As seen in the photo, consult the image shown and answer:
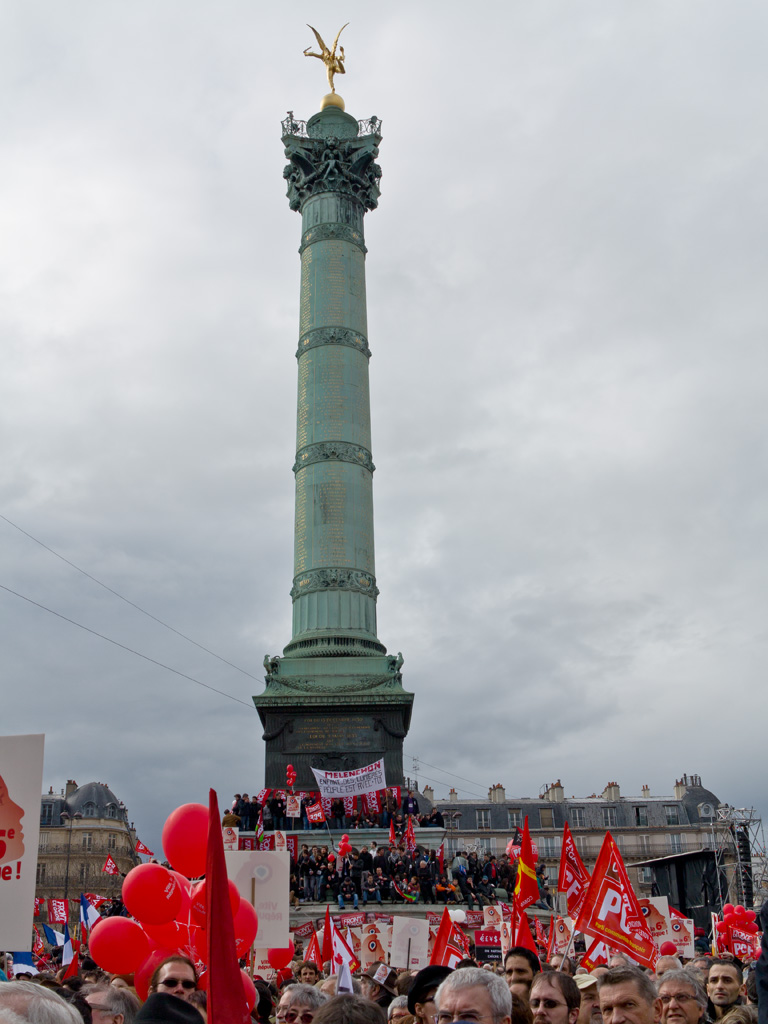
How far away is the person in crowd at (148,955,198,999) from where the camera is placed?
5.99 meters

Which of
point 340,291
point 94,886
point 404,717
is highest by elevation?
point 340,291

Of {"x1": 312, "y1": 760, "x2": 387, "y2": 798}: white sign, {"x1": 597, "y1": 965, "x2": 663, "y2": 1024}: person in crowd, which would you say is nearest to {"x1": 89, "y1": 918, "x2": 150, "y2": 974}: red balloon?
{"x1": 597, "y1": 965, "x2": 663, "y2": 1024}: person in crowd

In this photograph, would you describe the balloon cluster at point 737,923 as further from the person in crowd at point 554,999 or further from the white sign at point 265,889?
the person in crowd at point 554,999

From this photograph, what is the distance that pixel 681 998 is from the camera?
19.5 feet

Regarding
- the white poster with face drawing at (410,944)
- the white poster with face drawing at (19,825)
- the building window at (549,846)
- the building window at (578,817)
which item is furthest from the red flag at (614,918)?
the building window at (578,817)

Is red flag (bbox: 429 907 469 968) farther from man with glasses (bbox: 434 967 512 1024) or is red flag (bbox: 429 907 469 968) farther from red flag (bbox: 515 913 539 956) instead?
man with glasses (bbox: 434 967 512 1024)

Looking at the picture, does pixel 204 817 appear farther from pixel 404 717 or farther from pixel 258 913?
pixel 404 717

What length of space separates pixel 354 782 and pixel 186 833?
64.3ft

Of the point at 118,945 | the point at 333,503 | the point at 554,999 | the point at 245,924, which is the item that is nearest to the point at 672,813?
the point at 333,503

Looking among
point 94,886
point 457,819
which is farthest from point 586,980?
point 94,886

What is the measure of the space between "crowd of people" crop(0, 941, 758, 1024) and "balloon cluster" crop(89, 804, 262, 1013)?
0.85 ft

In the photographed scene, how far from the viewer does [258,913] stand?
931cm

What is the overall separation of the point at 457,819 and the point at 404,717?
117 ft

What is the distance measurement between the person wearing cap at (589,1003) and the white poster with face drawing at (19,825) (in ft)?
11.0
